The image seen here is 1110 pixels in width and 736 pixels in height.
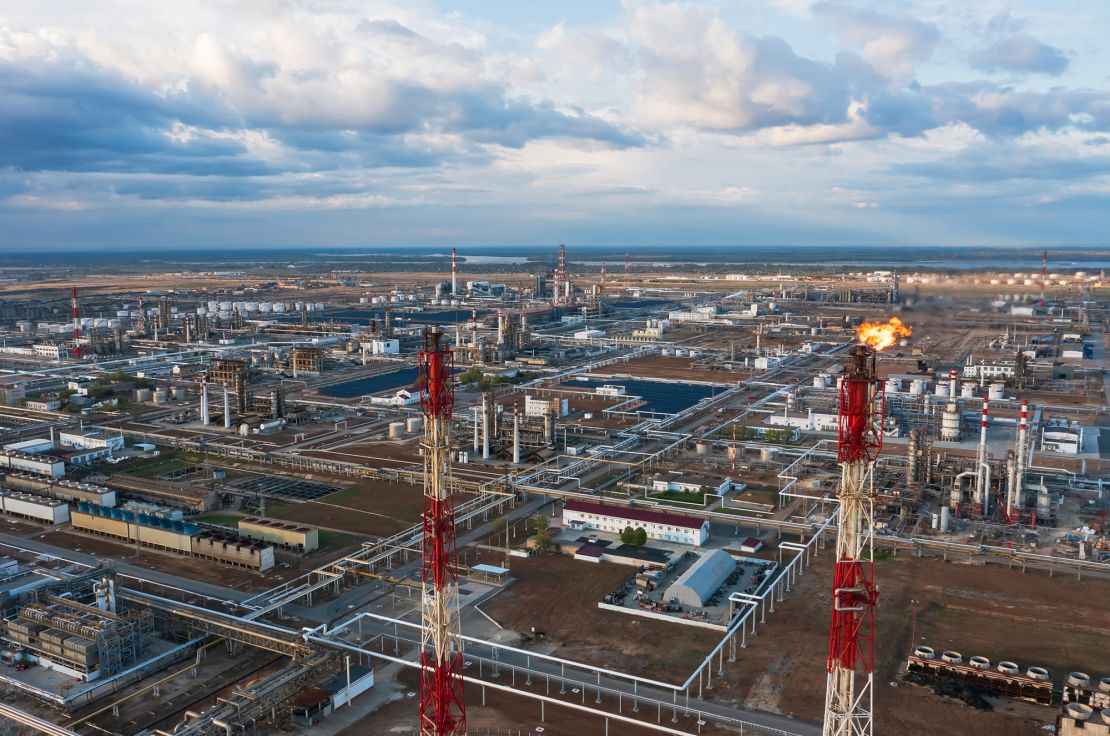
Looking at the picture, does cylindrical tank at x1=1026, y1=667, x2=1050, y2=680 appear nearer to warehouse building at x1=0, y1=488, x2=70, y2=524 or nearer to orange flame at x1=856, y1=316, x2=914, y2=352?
orange flame at x1=856, y1=316, x2=914, y2=352

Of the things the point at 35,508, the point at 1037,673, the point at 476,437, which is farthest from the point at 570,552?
the point at 35,508

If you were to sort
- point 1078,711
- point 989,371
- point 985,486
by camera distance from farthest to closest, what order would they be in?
point 989,371 → point 985,486 → point 1078,711

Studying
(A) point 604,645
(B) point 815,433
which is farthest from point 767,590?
(B) point 815,433

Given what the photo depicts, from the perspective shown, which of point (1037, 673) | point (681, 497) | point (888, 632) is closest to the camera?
point (1037, 673)

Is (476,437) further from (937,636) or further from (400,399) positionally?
(937,636)

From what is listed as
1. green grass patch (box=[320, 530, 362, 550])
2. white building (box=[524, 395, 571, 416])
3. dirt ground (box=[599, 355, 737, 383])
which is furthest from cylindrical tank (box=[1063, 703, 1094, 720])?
dirt ground (box=[599, 355, 737, 383])
